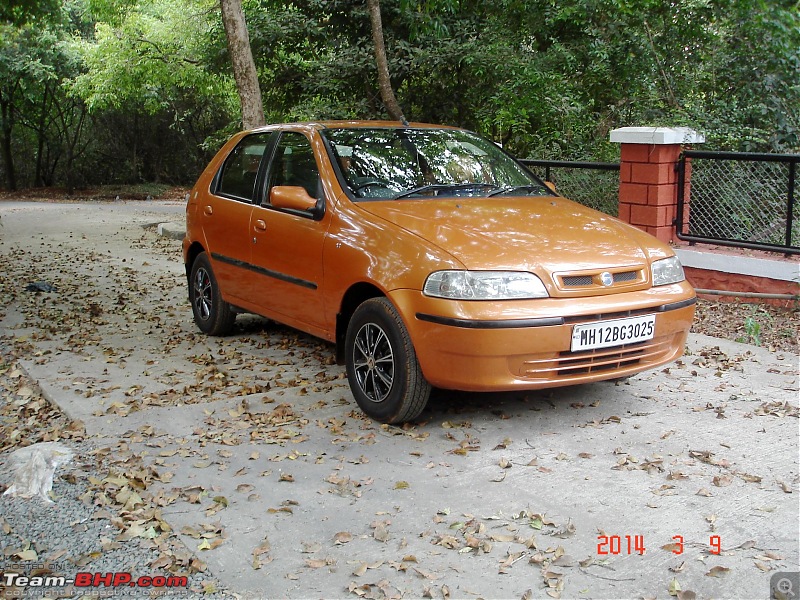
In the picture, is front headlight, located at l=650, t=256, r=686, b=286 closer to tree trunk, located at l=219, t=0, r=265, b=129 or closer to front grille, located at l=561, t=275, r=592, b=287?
front grille, located at l=561, t=275, r=592, b=287

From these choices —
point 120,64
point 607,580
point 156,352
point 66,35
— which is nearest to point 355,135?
point 156,352

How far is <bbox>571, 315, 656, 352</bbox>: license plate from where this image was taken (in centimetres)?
495

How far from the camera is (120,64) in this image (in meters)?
23.5

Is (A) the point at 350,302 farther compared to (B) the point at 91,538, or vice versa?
(A) the point at 350,302

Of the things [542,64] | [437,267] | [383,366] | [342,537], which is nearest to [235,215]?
→ [383,366]

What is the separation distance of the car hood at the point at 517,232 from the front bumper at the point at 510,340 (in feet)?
0.78

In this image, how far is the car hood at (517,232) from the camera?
5012 mm

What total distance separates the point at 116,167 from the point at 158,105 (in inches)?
204

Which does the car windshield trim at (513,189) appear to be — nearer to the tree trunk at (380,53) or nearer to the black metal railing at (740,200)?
the black metal railing at (740,200)

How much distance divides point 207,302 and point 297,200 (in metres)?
2.16

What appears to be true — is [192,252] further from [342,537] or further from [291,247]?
[342,537]

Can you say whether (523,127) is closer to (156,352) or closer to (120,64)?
(156,352)

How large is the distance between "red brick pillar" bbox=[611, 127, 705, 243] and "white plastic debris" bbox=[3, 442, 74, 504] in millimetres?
6168
